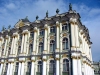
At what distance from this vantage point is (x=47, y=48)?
26672mm

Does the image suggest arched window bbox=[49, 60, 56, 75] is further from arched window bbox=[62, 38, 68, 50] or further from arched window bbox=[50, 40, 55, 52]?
arched window bbox=[62, 38, 68, 50]

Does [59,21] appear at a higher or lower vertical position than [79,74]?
higher

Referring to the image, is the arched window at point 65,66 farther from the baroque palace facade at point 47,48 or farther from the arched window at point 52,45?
the arched window at point 52,45

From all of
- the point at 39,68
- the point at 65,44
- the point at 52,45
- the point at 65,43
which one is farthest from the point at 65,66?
the point at 39,68

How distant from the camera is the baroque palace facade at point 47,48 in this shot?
23781mm

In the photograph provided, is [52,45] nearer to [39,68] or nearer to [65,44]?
[65,44]

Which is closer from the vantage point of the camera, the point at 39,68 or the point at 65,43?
the point at 65,43

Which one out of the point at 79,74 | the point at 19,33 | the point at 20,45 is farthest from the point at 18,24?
the point at 79,74

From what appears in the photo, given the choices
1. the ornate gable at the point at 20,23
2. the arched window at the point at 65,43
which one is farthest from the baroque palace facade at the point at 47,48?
the ornate gable at the point at 20,23

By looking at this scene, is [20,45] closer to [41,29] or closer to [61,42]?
[41,29]

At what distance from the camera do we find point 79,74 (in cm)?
2192

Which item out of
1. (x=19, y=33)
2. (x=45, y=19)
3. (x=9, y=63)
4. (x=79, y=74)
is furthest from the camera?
(x=19, y=33)

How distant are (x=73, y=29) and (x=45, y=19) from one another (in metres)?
7.42

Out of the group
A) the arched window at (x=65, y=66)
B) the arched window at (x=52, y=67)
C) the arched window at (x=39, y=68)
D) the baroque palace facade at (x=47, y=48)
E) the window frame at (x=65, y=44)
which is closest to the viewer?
the arched window at (x=65, y=66)
